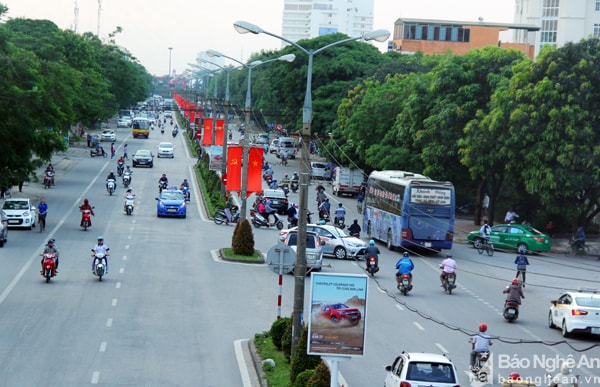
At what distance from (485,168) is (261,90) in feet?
347

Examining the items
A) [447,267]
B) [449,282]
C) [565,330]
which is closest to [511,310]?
[565,330]

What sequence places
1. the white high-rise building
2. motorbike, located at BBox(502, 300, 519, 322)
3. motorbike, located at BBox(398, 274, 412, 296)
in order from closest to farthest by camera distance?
motorbike, located at BBox(502, 300, 519, 322)
motorbike, located at BBox(398, 274, 412, 296)
the white high-rise building

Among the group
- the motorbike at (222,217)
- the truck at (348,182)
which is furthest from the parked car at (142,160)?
the motorbike at (222,217)

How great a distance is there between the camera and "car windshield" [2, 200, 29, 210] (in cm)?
4506

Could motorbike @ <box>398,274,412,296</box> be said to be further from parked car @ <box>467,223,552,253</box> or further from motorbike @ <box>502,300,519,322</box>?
parked car @ <box>467,223,552,253</box>

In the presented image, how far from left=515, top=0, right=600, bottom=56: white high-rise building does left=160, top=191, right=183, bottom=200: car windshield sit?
78.0 m

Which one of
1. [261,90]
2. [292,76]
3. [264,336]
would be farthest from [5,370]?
[261,90]

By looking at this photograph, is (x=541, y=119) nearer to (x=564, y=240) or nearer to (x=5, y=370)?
(x=564, y=240)

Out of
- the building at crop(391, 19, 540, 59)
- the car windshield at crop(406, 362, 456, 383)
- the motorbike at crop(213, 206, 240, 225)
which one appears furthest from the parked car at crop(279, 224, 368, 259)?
the building at crop(391, 19, 540, 59)

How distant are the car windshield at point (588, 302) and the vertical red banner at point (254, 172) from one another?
16.8 meters

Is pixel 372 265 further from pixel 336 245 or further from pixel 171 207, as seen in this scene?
pixel 171 207

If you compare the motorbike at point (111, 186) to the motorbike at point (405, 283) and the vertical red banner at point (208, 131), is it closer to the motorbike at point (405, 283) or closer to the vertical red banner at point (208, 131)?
the vertical red banner at point (208, 131)

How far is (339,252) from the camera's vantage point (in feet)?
137

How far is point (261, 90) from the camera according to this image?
158m
